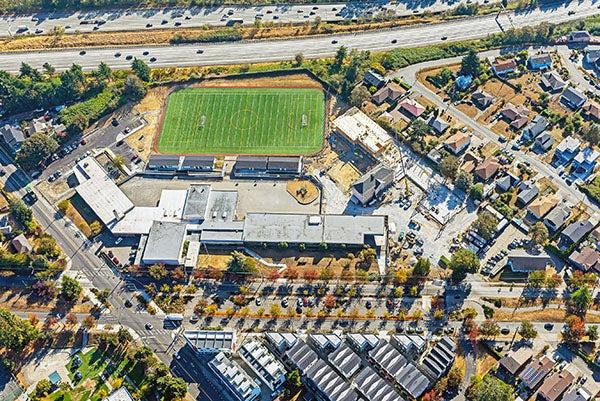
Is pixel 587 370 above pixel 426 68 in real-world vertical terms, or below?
below

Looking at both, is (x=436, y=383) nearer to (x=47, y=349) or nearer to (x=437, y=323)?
(x=437, y=323)

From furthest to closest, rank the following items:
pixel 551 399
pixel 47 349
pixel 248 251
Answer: pixel 248 251
pixel 47 349
pixel 551 399

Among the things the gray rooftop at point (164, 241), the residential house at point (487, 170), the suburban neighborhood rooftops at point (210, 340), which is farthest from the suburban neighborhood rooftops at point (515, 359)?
the gray rooftop at point (164, 241)

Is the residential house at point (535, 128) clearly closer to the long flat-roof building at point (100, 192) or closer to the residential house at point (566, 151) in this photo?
the residential house at point (566, 151)

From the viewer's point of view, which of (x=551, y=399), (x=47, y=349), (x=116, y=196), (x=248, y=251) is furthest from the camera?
(x=116, y=196)

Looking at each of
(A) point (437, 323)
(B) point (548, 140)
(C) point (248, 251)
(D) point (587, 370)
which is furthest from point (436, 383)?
(B) point (548, 140)

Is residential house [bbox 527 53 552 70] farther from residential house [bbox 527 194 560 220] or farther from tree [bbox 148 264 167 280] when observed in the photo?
tree [bbox 148 264 167 280]
